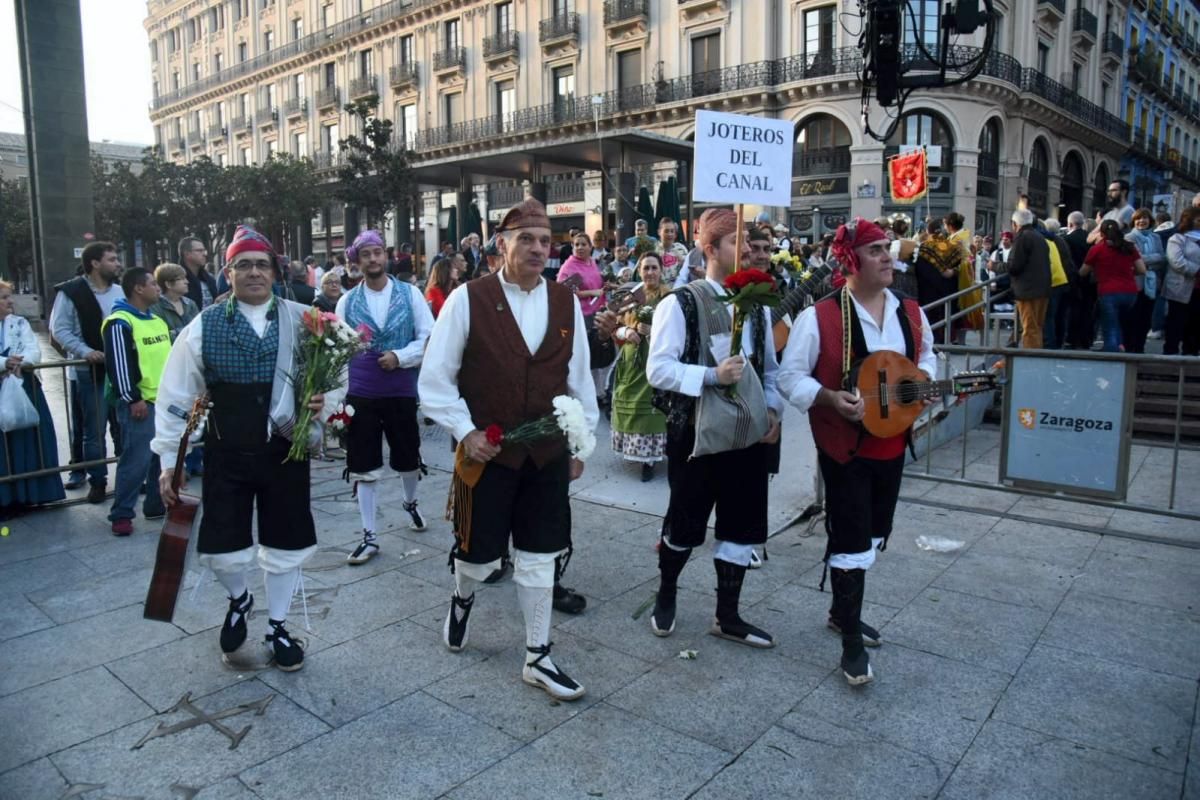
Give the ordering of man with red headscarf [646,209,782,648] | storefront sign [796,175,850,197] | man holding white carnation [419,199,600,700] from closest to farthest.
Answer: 1. man holding white carnation [419,199,600,700]
2. man with red headscarf [646,209,782,648]
3. storefront sign [796,175,850,197]

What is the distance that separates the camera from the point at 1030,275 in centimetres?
1005

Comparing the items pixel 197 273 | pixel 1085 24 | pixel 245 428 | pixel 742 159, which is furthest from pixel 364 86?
pixel 245 428

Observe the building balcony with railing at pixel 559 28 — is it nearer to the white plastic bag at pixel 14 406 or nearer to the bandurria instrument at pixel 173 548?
the white plastic bag at pixel 14 406

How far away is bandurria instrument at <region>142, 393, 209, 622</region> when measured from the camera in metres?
3.71

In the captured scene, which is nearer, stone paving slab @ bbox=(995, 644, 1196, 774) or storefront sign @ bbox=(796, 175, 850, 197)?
stone paving slab @ bbox=(995, 644, 1196, 774)

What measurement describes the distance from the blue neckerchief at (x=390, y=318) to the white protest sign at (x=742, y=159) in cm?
213

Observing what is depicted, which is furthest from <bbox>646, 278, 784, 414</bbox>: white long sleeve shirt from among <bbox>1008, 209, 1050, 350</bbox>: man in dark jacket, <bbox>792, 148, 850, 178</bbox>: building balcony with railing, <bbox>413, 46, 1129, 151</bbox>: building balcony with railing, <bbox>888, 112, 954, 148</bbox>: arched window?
<bbox>888, 112, 954, 148</bbox>: arched window

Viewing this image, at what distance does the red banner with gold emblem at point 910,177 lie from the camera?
14.7m

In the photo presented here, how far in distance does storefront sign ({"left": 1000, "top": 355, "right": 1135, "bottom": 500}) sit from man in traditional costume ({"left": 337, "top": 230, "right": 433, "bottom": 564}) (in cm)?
422

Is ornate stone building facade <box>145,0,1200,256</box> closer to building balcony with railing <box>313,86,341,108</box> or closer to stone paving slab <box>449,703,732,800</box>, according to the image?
building balcony with railing <box>313,86,341,108</box>

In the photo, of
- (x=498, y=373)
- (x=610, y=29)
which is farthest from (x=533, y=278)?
(x=610, y=29)

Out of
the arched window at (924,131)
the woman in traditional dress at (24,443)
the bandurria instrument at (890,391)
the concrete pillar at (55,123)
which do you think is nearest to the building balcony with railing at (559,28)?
the arched window at (924,131)

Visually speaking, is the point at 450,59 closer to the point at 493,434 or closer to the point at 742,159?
the point at 742,159

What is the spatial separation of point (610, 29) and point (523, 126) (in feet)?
20.2
